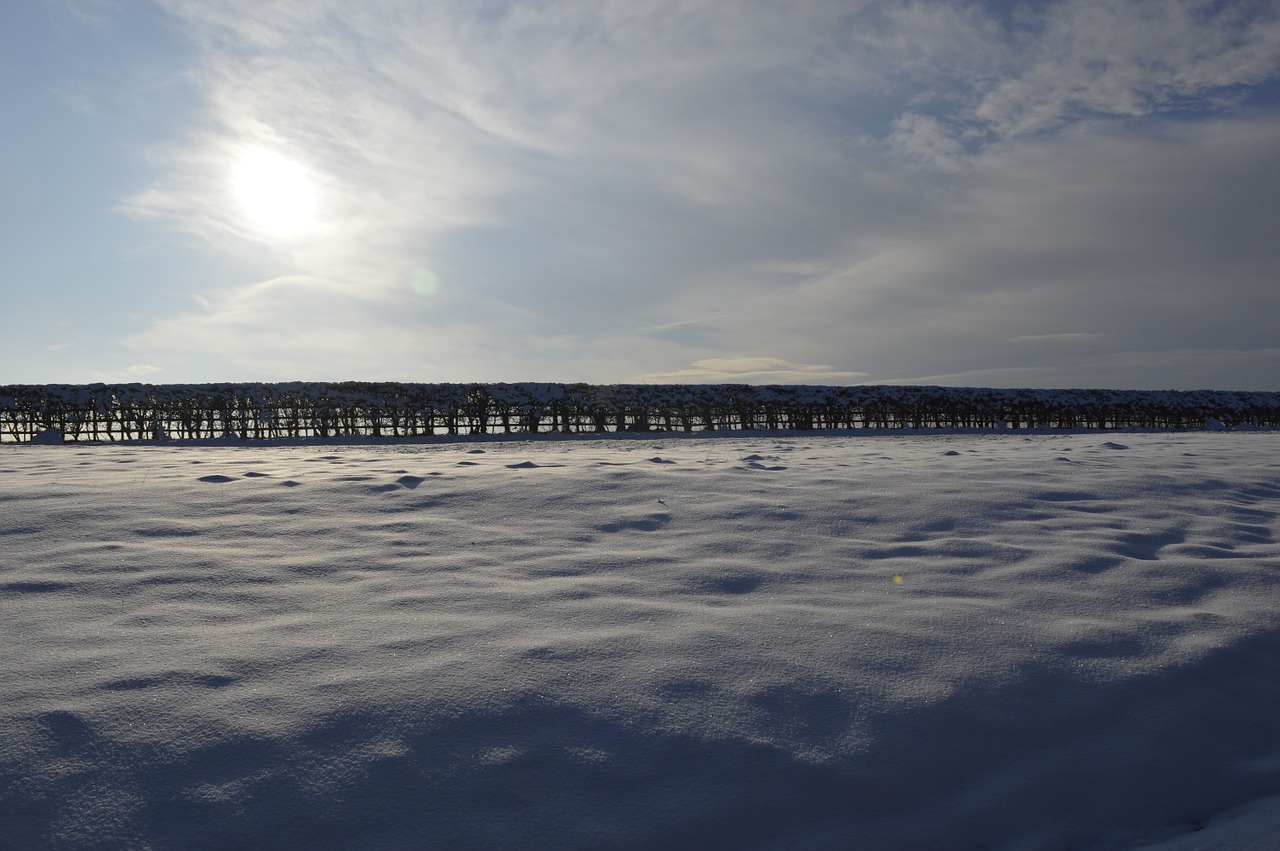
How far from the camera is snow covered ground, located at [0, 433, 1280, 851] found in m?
1.87

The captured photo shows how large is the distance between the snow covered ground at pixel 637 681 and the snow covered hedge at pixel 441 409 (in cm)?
1531

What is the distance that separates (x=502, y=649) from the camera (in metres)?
2.49

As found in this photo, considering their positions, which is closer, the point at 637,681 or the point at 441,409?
the point at 637,681

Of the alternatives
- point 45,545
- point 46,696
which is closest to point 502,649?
point 46,696

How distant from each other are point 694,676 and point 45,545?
130 inches

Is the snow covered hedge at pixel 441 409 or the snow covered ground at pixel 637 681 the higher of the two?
the snow covered hedge at pixel 441 409

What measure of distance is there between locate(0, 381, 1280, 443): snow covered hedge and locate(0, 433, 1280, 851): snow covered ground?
15.3 m

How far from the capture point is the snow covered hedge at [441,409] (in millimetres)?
18031

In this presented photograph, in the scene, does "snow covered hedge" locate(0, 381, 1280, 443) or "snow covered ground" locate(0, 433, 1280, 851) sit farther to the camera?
"snow covered hedge" locate(0, 381, 1280, 443)

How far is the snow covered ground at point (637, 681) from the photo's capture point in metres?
1.87

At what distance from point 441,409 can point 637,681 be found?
58.7 ft

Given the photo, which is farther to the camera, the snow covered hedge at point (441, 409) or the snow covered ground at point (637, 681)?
the snow covered hedge at point (441, 409)

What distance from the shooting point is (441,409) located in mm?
19391

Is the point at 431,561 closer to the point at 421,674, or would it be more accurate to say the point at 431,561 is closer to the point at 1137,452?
the point at 421,674
